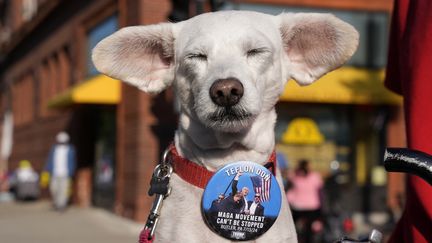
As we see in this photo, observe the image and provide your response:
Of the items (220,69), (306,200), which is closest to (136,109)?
(306,200)

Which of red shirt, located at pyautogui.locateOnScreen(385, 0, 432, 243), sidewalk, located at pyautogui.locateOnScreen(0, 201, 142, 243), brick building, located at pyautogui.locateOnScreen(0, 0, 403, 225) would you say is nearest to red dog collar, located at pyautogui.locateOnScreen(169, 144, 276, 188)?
red shirt, located at pyautogui.locateOnScreen(385, 0, 432, 243)

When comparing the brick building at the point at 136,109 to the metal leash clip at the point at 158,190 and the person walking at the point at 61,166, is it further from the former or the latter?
the metal leash clip at the point at 158,190

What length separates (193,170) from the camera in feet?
7.77

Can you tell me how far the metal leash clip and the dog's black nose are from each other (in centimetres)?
35

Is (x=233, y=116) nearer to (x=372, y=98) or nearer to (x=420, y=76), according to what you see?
(x=420, y=76)

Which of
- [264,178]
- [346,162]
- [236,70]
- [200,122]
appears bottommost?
[346,162]

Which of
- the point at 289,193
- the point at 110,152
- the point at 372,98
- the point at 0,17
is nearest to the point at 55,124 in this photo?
the point at 110,152

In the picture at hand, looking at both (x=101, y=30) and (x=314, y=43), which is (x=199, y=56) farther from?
(x=101, y=30)

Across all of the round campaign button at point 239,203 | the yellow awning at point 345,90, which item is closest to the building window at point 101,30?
the yellow awning at point 345,90

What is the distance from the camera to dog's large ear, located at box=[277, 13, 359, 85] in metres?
2.56

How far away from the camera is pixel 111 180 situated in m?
15.5

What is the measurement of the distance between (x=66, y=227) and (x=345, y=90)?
577cm

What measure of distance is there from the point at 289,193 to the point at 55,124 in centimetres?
1216

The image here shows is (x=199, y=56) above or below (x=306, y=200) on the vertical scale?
above
